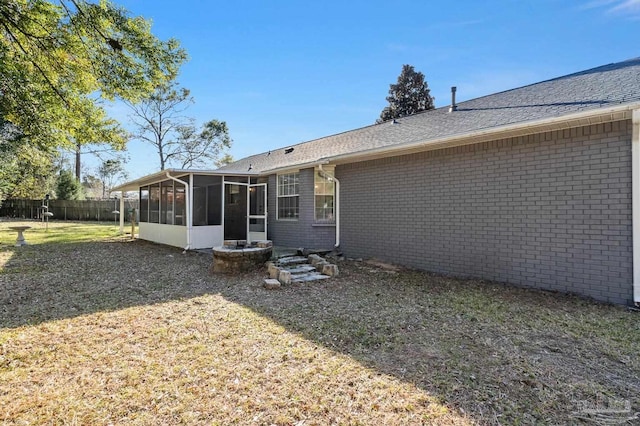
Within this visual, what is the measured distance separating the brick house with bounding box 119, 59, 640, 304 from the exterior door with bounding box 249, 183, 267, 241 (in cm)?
60

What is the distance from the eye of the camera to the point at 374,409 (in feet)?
8.35

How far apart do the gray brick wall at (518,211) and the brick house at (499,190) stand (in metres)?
0.02

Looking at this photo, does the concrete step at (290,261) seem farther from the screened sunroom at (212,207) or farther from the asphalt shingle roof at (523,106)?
the asphalt shingle roof at (523,106)

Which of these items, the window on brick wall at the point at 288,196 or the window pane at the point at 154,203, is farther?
the window pane at the point at 154,203

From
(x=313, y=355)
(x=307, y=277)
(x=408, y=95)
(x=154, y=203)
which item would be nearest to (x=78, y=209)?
(x=154, y=203)

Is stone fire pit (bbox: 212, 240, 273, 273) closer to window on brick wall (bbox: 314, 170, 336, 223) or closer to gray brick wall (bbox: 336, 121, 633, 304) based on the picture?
window on brick wall (bbox: 314, 170, 336, 223)

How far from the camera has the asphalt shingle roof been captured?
5.52m

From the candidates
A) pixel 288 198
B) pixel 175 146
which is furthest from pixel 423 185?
pixel 175 146

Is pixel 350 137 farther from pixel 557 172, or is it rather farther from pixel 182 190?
pixel 557 172

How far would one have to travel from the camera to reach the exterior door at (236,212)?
1127 cm

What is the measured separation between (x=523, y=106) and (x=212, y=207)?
346 inches
